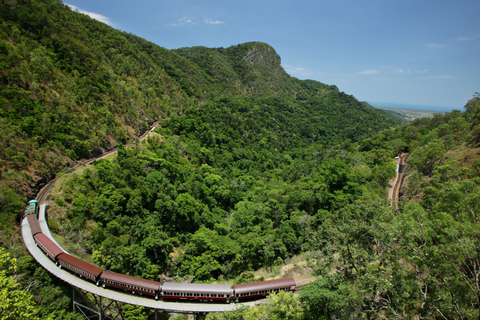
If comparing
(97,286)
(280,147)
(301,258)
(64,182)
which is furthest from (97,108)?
(280,147)

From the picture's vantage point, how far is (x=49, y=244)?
27.1 meters

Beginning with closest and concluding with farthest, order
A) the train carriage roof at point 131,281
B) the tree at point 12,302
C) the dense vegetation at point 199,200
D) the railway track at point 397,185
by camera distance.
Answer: the dense vegetation at point 199,200 < the tree at point 12,302 < the train carriage roof at point 131,281 < the railway track at point 397,185

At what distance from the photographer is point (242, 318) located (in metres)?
19.1

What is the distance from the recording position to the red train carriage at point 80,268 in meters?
24.2

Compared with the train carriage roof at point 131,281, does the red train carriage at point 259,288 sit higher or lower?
higher

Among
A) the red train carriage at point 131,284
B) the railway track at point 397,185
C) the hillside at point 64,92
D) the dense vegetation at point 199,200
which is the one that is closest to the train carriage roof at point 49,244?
the dense vegetation at point 199,200

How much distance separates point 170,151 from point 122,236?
28.5 metres

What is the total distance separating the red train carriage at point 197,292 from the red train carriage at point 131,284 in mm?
1061

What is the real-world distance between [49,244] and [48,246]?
0.42 metres

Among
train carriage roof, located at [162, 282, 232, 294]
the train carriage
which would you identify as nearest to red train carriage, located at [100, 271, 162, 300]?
train carriage roof, located at [162, 282, 232, 294]

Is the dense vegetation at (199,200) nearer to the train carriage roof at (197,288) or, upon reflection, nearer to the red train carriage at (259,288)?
the red train carriage at (259,288)

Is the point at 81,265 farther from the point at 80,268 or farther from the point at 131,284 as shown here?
the point at 131,284

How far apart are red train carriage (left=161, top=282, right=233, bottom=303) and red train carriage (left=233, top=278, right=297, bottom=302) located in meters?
0.94

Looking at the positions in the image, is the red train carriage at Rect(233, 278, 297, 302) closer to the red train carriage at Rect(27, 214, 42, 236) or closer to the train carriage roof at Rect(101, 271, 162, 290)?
the train carriage roof at Rect(101, 271, 162, 290)
